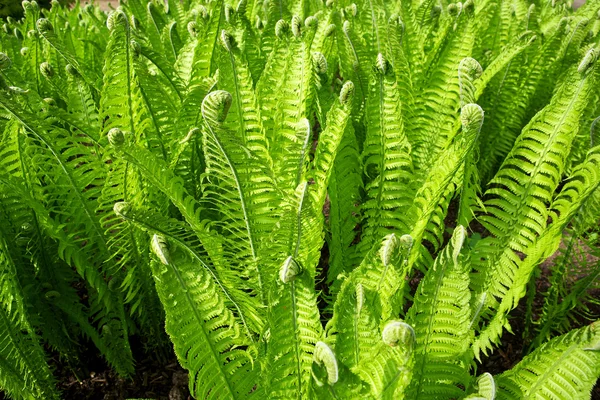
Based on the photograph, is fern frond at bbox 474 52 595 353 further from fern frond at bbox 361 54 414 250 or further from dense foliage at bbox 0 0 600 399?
fern frond at bbox 361 54 414 250

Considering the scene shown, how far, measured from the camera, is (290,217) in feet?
3.84

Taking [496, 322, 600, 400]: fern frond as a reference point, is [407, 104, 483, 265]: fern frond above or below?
above

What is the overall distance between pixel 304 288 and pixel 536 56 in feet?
6.36

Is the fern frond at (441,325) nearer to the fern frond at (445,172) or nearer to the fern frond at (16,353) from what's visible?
the fern frond at (445,172)

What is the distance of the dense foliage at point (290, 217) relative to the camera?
3.49ft

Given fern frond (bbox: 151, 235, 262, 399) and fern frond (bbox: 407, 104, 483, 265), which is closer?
fern frond (bbox: 151, 235, 262, 399)

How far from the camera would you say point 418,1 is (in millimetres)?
2971

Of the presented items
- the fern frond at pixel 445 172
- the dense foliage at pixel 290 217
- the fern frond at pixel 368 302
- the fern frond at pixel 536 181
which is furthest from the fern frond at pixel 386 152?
the fern frond at pixel 368 302

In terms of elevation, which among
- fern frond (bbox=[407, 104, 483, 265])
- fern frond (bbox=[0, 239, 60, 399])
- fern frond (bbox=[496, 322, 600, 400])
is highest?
fern frond (bbox=[407, 104, 483, 265])

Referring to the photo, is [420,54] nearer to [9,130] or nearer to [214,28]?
[214,28]

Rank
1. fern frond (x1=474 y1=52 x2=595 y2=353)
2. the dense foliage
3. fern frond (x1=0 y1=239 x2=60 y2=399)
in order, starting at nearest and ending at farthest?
the dense foliage
fern frond (x1=0 y1=239 x2=60 y2=399)
fern frond (x1=474 y1=52 x2=595 y2=353)

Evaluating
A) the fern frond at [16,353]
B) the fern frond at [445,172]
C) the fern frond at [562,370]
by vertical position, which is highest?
the fern frond at [445,172]

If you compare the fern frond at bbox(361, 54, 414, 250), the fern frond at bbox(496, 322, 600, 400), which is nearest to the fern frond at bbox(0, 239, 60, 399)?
the fern frond at bbox(361, 54, 414, 250)

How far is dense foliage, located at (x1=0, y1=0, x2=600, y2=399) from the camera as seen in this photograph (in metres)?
1.06
